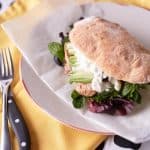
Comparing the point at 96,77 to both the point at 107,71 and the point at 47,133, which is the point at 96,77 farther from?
the point at 47,133

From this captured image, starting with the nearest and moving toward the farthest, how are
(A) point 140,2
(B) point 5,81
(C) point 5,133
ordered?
1. (C) point 5,133
2. (B) point 5,81
3. (A) point 140,2

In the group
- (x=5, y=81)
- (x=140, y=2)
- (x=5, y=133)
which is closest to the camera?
(x=5, y=133)

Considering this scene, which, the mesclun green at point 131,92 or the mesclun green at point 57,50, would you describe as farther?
the mesclun green at point 57,50

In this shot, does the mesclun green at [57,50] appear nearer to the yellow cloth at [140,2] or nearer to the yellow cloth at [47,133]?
the yellow cloth at [47,133]

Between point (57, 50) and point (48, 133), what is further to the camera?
point (57, 50)

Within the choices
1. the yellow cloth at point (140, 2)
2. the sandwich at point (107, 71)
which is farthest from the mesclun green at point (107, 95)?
the yellow cloth at point (140, 2)

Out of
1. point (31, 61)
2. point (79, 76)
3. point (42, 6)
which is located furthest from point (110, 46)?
point (42, 6)

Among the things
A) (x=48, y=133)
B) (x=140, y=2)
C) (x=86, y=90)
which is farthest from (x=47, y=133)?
(x=140, y=2)

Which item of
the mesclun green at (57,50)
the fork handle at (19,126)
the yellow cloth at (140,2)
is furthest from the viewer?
the yellow cloth at (140,2)

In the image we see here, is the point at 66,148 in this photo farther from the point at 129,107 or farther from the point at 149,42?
the point at 149,42
